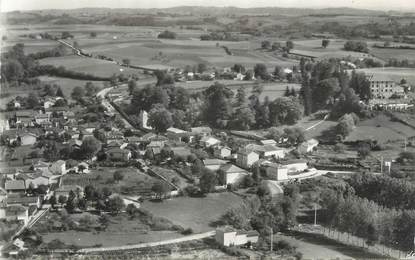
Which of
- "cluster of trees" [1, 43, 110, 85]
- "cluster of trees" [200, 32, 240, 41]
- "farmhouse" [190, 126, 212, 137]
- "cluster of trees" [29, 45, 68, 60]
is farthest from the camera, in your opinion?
"cluster of trees" [200, 32, 240, 41]

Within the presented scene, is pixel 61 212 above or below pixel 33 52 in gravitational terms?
below

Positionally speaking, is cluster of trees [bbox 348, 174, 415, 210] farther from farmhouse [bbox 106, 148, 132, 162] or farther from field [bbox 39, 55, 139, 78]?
field [bbox 39, 55, 139, 78]

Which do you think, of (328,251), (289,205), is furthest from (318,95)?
(328,251)

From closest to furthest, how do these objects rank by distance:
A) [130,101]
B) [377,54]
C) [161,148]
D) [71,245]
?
[71,245] < [161,148] < [130,101] < [377,54]

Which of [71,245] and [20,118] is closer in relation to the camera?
[71,245]

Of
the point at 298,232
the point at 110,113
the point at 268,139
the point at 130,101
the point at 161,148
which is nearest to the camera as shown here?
the point at 298,232

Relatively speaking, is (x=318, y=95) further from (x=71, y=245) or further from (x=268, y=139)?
(x=71, y=245)

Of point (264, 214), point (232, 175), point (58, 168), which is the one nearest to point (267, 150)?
point (232, 175)

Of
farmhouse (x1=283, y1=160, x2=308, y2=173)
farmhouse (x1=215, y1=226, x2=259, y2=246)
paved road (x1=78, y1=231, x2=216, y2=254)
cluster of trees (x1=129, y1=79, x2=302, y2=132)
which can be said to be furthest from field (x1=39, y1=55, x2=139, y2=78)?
farmhouse (x1=215, y1=226, x2=259, y2=246)
